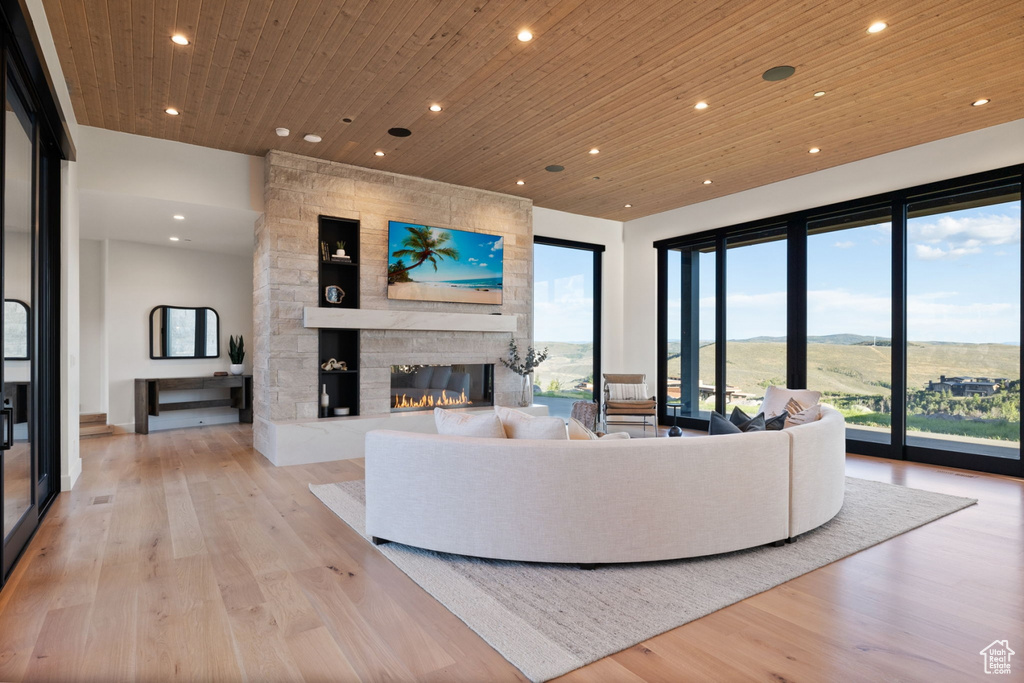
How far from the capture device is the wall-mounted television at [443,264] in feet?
20.3

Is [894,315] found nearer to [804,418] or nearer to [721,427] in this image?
[804,418]

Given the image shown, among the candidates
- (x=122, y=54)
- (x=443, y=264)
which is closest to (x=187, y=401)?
(x=443, y=264)

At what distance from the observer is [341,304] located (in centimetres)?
602

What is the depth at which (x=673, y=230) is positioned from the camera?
777cm

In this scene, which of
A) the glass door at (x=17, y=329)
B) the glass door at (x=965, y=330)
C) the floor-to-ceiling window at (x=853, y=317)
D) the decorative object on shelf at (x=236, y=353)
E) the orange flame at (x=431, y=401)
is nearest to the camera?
the glass door at (x=17, y=329)

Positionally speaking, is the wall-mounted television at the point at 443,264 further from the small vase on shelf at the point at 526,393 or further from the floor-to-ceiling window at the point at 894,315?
the floor-to-ceiling window at the point at 894,315

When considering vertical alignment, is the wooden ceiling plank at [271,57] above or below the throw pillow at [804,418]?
above

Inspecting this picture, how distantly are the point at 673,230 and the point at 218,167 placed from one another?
552 centimetres

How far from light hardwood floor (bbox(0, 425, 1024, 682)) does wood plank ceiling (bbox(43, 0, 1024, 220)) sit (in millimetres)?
2931

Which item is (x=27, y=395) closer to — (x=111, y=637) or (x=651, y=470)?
(x=111, y=637)

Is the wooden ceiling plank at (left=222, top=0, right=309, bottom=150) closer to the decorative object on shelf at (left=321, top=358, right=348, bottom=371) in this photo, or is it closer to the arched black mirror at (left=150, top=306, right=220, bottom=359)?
the decorative object on shelf at (left=321, top=358, right=348, bottom=371)

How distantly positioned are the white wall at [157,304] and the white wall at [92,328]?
0.03m

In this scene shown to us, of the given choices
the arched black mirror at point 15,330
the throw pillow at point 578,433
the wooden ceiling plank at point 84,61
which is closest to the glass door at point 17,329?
the arched black mirror at point 15,330

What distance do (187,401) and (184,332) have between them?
2.99 ft
